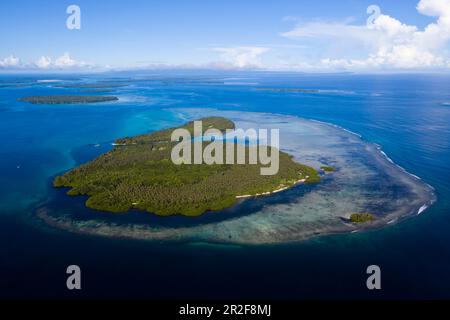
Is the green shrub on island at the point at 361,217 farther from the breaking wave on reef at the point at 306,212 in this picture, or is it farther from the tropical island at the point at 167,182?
the tropical island at the point at 167,182

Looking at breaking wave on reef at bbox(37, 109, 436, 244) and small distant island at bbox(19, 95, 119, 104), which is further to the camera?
small distant island at bbox(19, 95, 119, 104)

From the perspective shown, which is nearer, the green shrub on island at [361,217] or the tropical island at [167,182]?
the green shrub on island at [361,217]

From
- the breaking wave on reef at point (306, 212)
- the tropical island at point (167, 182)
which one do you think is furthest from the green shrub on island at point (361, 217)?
the tropical island at point (167, 182)

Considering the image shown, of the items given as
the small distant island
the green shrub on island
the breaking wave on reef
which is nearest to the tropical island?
the breaking wave on reef

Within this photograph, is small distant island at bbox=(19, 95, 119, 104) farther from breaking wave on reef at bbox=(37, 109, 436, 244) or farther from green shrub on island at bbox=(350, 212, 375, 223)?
green shrub on island at bbox=(350, 212, 375, 223)

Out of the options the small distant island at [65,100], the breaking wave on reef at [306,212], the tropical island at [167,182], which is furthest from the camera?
the small distant island at [65,100]
